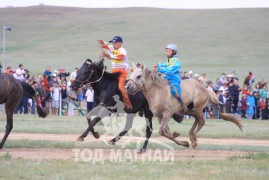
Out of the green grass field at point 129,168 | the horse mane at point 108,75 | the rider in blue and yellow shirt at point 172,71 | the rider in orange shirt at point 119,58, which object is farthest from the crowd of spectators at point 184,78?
the green grass field at point 129,168

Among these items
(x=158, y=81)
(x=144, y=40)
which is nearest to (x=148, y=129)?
(x=158, y=81)

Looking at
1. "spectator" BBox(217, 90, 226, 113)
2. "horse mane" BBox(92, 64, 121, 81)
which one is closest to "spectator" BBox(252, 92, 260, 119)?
"spectator" BBox(217, 90, 226, 113)

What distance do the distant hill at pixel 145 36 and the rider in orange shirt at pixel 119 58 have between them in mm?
31188

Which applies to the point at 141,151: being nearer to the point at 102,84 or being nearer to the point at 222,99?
the point at 102,84

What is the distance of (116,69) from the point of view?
1559 centimetres

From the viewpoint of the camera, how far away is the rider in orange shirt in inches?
602

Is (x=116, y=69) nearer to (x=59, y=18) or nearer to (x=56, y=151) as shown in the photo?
(x=56, y=151)

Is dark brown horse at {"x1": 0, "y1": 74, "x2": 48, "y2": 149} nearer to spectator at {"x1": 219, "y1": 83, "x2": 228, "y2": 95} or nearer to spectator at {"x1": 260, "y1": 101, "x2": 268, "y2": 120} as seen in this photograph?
spectator at {"x1": 219, "y1": 83, "x2": 228, "y2": 95}

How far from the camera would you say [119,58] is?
50.8 feet

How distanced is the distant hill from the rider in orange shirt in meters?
31.2

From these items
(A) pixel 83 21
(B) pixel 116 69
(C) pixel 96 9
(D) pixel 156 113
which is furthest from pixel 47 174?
(C) pixel 96 9

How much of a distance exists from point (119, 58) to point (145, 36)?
51.1 metres

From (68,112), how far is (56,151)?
14353 mm

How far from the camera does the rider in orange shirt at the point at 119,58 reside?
15.3 metres
